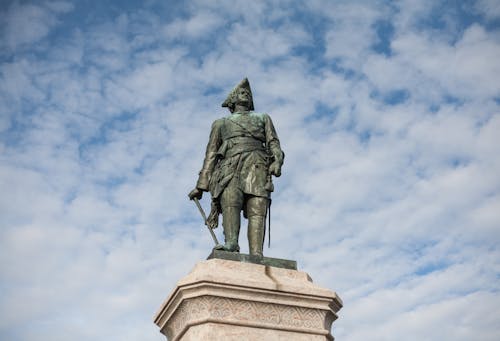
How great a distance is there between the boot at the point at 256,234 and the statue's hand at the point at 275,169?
64 cm

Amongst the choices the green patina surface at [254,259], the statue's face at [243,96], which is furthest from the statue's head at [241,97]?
the green patina surface at [254,259]

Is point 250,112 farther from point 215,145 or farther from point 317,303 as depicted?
point 317,303

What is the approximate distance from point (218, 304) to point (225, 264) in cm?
62

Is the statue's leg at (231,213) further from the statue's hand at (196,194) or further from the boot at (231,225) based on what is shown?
the statue's hand at (196,194)

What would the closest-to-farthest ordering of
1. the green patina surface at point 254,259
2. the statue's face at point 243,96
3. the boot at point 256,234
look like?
the green patina surface at point 254,259 < the boot at point 256,234 < the statue's face at point 243,96

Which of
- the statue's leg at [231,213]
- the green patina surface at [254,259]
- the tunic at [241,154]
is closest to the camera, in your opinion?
the green patina surface at [254,259]

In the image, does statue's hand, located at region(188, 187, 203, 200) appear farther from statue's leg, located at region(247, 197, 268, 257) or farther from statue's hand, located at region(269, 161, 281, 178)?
statue's hand, located at region(269, 161, 281, 178)

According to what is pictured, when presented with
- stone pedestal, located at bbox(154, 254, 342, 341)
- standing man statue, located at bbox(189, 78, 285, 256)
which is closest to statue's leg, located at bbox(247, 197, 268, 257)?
standing man statue, located at bbox(189, 78, 285, 256)

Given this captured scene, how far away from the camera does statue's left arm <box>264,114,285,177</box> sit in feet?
29.9

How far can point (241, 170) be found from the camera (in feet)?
29.8

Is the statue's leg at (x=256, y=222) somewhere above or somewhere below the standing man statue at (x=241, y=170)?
below

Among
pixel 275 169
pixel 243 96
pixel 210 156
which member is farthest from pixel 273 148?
pixel 243 96

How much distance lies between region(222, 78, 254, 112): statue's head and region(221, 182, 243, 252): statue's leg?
1.52 m

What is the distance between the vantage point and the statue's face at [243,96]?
387 inches
